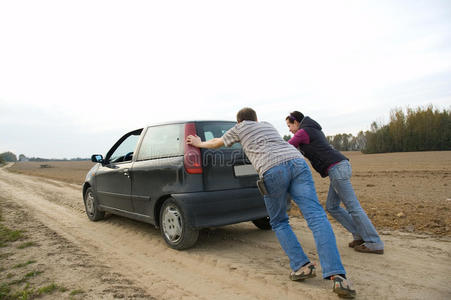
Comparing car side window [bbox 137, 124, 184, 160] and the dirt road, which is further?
car side window [bbox 137, 124, 184, 160]

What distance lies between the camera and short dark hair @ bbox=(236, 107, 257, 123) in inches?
120

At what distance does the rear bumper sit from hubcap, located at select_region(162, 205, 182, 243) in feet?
0.85

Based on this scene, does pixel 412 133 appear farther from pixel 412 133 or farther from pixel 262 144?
pixel 262 144

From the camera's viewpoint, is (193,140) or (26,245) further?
(26,245)

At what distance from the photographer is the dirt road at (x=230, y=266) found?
2.62 metres

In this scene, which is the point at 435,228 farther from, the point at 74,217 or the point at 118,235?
the point at 74,217

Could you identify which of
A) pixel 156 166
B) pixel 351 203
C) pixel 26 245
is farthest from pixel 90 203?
pixel 351 203

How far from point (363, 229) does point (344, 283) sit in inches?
53.7

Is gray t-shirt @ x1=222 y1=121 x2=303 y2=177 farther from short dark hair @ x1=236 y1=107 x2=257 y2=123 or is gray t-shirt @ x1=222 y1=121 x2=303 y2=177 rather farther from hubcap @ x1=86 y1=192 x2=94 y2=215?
hubcap @ x1=86 y1=192 x2=94 y2=215

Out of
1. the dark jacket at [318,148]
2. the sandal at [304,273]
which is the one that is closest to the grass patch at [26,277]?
the sandal at [304,273]

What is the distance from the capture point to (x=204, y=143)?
3271 mm

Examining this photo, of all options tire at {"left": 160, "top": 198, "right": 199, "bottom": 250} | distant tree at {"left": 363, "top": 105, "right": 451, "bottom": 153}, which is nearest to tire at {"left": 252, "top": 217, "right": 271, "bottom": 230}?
tire at {"left": 160, "top": 198, "right": 199, "bottom": 250}

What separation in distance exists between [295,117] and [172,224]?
2.11 meters

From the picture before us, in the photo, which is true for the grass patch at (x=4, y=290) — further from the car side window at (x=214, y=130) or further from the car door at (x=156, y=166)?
the car side window at (x=214, y=130)
